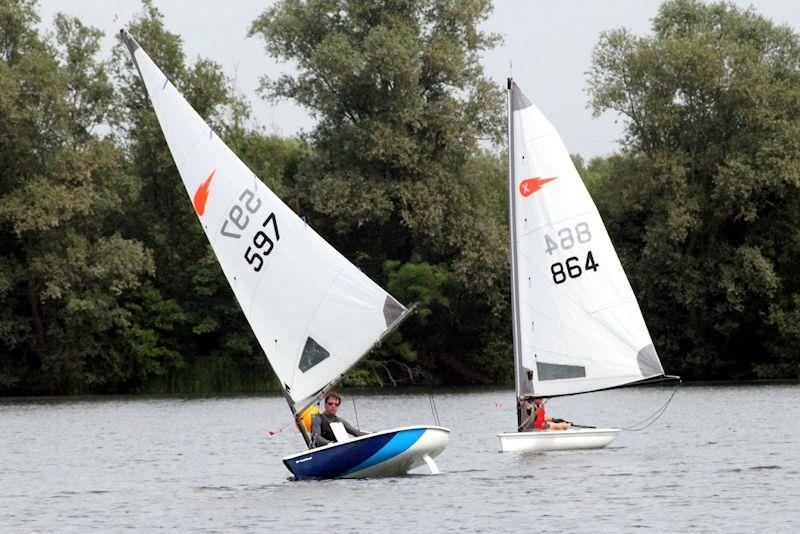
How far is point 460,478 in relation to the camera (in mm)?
29016

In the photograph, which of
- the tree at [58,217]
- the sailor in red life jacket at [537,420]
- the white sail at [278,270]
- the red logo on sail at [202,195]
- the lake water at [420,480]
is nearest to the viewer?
the lake water at [420,480]

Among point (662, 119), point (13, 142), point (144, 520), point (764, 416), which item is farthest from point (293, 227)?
point (662, 119)

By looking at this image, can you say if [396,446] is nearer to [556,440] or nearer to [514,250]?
[556,440]

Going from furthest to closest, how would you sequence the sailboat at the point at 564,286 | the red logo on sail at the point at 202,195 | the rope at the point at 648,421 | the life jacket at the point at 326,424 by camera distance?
the rope at the point at 648,421 < the sailboat at the point at 564,286 < the red logo on sail at the point at 202,195 < the life jacket at the point at 326,424

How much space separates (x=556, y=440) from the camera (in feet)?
106

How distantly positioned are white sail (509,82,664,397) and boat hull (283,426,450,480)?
6200 millimetres

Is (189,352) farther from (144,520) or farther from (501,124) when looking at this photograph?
(144,520)

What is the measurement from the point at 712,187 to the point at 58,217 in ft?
94.9

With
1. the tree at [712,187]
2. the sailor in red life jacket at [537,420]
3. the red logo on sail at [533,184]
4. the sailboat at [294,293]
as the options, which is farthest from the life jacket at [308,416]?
→ the tree at [712,187]

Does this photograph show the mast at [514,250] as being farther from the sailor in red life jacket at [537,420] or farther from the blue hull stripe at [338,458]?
the blue hull stripe at [338,458]

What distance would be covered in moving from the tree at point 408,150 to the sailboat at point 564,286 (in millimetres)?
34214

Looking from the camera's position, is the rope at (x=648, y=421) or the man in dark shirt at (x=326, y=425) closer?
the man in dark shirt at (x=326, y=425)

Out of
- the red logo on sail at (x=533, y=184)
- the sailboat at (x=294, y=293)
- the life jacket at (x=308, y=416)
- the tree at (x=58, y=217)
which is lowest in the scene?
the life jacket at (x=308, y=416)

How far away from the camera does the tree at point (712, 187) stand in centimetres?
6800
